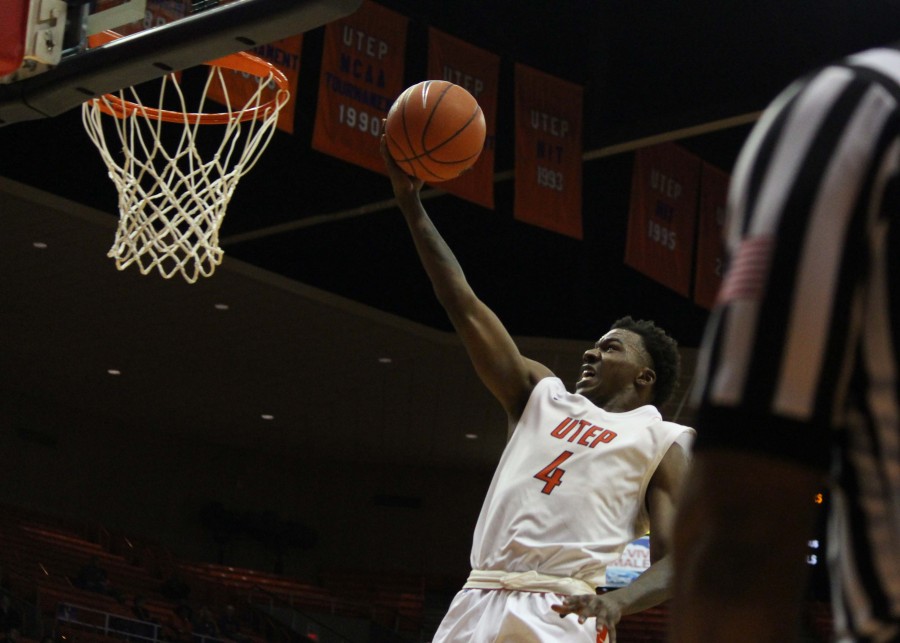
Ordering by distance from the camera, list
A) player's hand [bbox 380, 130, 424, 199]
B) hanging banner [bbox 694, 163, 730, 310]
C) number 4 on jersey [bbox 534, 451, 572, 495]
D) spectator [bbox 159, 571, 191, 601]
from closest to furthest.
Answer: number 4 on jersey [bbox 534, 451, 572, 495], player's hand [bbox 380, 130, 424, 199], hanging banner [bbox 694, 163, 730, 310], spectator [bbox 159, 571, 191, 601]

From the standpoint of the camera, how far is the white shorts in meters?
3.50

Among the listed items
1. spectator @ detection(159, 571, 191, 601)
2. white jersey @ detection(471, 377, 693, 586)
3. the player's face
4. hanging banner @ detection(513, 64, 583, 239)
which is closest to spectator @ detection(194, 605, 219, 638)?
spectator @ detection(159, 571, 191, 601)

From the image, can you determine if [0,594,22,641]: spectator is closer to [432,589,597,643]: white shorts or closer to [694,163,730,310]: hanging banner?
[694,163,730,310]: hanging banner

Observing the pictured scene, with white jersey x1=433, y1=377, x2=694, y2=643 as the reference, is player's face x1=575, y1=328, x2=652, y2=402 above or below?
above

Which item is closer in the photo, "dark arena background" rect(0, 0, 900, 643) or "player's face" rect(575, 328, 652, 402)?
"player's face" rect(575, 328, 652, 402)

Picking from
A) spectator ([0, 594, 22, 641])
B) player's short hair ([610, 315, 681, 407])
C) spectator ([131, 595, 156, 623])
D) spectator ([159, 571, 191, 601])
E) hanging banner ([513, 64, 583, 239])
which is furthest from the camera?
spectator ([159, 571, 191, 601])

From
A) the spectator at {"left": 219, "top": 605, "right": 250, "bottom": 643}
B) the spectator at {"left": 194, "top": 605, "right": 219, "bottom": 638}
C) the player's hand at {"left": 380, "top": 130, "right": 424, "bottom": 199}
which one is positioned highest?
the player's hand at {"left": 380, "top": 130, "right": 424, "bottom": 199}

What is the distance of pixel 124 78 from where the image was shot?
5.19 meters

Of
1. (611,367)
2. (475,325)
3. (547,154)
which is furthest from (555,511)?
(547,154)

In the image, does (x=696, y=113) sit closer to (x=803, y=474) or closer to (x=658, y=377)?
(x=658, y=377)

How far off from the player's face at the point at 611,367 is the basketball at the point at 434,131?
0.77m

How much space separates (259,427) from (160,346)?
4.62 metres

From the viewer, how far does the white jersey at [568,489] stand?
3570mm

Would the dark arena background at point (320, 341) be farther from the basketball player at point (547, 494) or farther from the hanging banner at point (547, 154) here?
the basketball player at point (547, 494)
